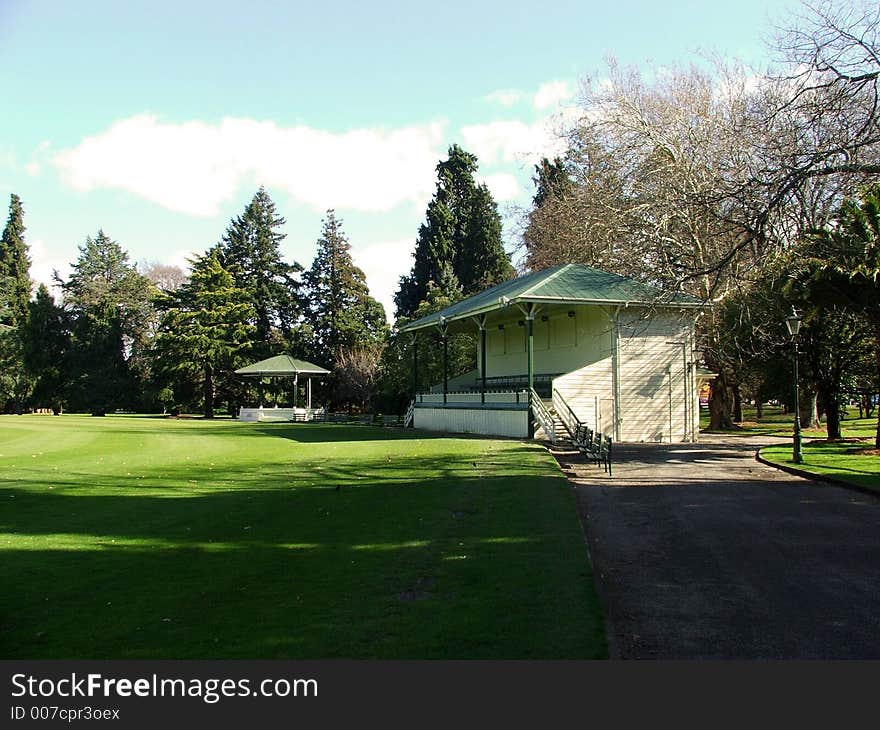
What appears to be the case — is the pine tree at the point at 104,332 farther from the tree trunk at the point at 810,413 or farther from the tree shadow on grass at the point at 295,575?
the tree shadow on grass at the point at 295,575

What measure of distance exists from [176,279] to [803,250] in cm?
8200

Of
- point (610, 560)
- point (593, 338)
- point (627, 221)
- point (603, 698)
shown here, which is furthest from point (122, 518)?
point (627, 221)

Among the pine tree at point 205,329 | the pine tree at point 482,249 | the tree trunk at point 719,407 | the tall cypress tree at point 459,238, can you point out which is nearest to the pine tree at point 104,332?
the pine tree at point 205,329

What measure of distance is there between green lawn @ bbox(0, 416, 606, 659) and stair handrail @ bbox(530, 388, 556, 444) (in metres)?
9.95

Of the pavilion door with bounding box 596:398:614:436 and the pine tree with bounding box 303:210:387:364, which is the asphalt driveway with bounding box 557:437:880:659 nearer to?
the pavilion door with bounding box 596:398:614:436

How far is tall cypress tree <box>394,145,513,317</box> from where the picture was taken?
69.8 metres

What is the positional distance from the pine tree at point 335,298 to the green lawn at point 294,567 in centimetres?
5046

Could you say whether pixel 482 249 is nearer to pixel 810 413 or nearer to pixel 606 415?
pixel 810 413

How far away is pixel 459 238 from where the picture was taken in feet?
235

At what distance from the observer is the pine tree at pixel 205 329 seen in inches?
2354

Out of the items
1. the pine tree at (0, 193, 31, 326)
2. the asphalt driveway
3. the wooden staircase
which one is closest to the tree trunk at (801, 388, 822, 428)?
the wooden staircase

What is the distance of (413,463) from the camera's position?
61.8 feet

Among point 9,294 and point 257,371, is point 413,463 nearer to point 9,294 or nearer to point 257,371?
point 257,371

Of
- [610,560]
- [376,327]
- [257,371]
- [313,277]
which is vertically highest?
[313,277]
